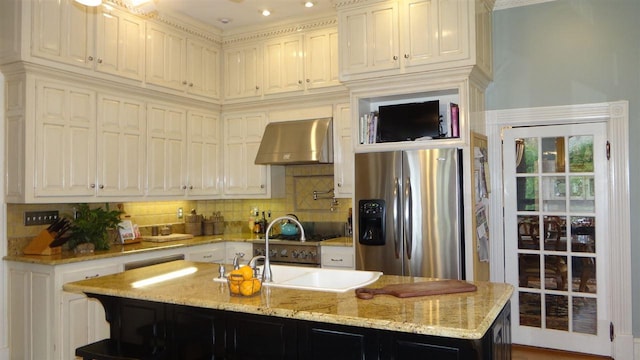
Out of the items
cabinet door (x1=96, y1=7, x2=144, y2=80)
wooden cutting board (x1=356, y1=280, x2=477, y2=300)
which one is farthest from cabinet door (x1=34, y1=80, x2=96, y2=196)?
wooden cutting board (x1=356, y1=280, x2=477, y2=300)

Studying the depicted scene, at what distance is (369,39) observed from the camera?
4133 mm

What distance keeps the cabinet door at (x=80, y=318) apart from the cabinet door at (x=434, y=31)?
10.1 ft

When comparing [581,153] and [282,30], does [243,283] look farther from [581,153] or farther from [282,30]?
[282,30]

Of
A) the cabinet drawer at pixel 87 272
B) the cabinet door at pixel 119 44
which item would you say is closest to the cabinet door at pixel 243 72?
the cabinet door at pixel 119 44

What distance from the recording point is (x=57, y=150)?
12.6 ft

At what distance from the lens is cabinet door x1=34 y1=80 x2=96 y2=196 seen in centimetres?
374

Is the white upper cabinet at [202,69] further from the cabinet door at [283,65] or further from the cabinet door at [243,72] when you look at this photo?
the cabinet door at [283,65]

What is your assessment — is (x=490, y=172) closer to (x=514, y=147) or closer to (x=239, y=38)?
(x=514, y=147)

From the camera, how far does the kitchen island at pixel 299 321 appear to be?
186cm

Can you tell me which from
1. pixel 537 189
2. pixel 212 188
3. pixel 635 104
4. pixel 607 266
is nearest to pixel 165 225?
pixel 212 188

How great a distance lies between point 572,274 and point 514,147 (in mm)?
1203

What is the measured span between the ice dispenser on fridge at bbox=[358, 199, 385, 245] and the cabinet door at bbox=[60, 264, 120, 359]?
210cm

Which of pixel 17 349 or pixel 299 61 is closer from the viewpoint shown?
pixel 17 349

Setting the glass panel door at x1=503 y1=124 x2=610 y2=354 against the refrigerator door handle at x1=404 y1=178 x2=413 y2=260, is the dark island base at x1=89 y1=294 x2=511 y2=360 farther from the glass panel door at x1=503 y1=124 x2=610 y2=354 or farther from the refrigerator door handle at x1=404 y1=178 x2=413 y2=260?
the glass panel door at x1=503 y1=124 x2=610 y2=354
